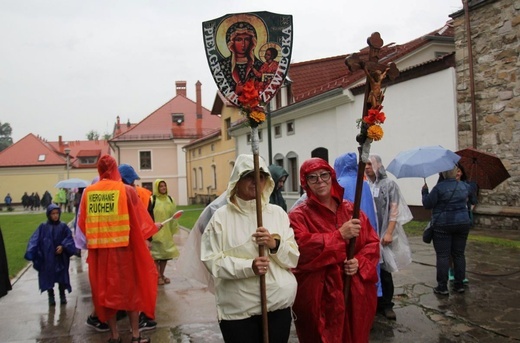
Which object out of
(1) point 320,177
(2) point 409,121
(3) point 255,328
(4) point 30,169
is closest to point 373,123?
(1) point 320,177

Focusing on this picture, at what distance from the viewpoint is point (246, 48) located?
132 inches

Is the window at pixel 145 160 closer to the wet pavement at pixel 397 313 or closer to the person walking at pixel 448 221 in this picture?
the wet pavement at pixel 397 313

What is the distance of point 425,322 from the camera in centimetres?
512

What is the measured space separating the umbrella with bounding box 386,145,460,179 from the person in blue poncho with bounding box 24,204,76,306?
179 inches

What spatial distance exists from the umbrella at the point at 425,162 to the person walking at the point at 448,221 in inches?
7.1

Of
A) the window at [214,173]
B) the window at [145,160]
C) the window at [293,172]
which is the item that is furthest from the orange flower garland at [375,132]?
the window at [145,160]

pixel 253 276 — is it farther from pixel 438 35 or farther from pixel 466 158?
pixel 438 35

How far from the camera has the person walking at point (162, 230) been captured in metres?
7.48

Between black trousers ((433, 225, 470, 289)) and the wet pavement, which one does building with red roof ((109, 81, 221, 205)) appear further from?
black trousers ((433, 225, 470, 289))

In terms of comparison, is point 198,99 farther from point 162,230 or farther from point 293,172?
point 162,230

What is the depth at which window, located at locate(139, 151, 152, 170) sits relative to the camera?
4497cm

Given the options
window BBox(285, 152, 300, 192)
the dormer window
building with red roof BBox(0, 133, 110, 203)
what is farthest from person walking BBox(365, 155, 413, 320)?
building with red roof BBox(0, 133, 110, 203)

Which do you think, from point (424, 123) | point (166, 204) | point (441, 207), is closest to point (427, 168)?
point (441, 207)

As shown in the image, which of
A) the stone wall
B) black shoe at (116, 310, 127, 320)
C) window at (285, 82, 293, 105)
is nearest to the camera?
black shoe at (116, 310, 127, 320)
